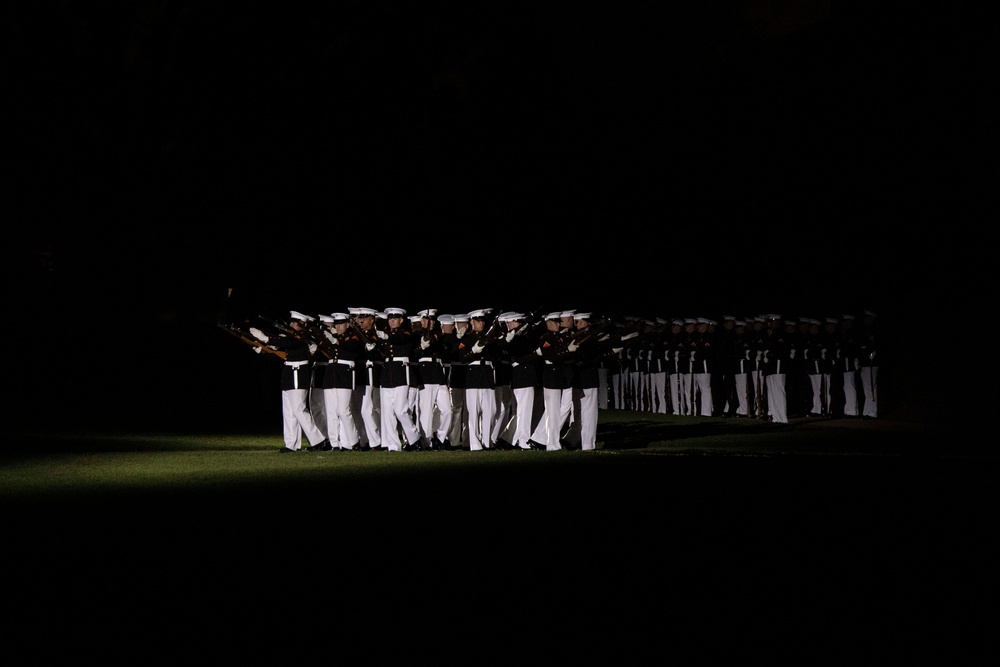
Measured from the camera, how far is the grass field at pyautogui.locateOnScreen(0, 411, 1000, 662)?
6.71m

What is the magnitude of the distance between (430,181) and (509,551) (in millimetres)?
31367

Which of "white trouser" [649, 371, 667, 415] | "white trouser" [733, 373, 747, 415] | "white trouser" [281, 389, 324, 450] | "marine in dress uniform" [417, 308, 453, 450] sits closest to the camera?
"white trouser" [281, 389, 324, 450]

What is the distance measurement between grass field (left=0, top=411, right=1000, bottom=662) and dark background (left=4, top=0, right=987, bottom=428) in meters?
12.6

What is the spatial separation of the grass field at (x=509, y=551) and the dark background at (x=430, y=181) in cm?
1255

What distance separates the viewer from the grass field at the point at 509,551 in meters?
6.71

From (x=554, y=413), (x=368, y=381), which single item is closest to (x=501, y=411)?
(x=554, y=413)

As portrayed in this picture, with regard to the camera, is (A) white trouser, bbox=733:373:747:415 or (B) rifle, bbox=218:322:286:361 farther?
(A) white trouser, bbox=733:373:747:415

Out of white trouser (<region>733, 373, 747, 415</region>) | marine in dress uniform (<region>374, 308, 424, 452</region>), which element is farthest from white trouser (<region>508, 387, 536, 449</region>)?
white trouser (<region>733, 373, 747, 415</region>)

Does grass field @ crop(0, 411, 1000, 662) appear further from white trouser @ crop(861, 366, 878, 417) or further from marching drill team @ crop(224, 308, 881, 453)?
white trouser @ crop(861, 366, 878, 417)

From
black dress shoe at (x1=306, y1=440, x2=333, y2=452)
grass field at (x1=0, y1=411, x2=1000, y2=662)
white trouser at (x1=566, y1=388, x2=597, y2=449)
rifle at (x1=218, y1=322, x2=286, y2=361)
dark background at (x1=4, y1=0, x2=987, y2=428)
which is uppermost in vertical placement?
dark background at (x1=4, y1=0, x2=987, y2=428)

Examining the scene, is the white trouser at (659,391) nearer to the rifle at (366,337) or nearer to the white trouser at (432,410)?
the white trouser at (432,410)

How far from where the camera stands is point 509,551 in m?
9.06

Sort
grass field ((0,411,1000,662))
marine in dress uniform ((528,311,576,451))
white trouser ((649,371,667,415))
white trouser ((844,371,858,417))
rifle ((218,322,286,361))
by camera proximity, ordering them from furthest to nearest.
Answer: white trouser ((649,371,667,415)) < white trouser ((844,371,858,417)) < rifle ((218,322,286,361)) < marine in dress uniform ((528,311,576,451)) < grass field ((0,411,1000,662))

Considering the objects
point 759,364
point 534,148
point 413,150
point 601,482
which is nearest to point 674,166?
point 534,148
